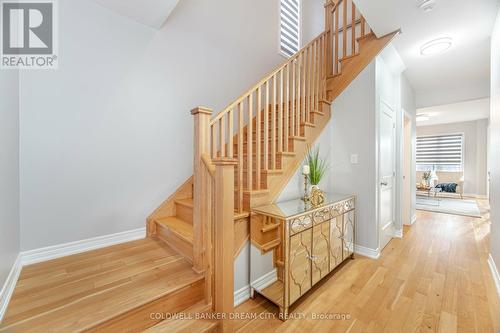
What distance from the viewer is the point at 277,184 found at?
210cm

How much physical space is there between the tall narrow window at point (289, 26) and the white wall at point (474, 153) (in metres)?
7.63

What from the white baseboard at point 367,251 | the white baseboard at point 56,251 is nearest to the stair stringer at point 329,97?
the white baseboard at point 367,251

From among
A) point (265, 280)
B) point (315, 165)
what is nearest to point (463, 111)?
point (315, 165)

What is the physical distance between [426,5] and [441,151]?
8.61 meters

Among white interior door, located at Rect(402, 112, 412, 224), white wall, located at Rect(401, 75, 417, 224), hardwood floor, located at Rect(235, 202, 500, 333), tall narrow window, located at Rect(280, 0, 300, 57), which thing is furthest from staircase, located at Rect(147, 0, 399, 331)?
white interior door, located at Rect(402, 112, 412, 224)

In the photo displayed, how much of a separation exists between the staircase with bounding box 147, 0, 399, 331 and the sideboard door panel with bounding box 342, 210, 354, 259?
90 cm

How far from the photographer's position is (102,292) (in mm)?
1383

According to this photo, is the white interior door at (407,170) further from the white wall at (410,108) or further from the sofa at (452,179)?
the sofa at (452,179)

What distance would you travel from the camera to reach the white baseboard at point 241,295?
5.69ft

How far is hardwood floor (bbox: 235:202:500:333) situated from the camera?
1.54m

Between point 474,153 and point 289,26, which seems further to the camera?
point 474,153

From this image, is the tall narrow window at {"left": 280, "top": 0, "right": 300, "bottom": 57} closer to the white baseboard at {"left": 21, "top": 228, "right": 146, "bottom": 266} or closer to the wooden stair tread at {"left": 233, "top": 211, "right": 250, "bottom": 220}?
the wooden stair tread at {"left": 233, "top": 211, "right": 250, "bottom": 220}

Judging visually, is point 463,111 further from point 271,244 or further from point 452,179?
point 271,244

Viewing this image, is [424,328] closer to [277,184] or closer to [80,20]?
[277,184]
